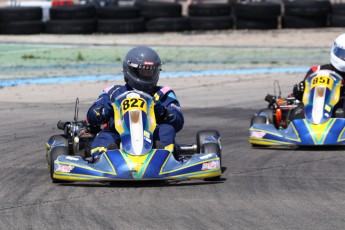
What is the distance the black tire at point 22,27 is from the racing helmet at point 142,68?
15.0 meters

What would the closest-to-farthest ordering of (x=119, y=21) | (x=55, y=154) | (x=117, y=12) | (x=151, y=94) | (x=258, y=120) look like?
(x=55, y=154)
(x=151, y=94)
(x=258, y=120)
(x=117, y=12)
(x=119, y=21)

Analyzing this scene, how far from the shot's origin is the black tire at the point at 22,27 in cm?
2378

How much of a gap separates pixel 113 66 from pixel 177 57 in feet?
5.89

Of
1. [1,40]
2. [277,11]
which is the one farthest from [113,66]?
[277,11]

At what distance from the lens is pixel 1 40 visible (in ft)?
76.6

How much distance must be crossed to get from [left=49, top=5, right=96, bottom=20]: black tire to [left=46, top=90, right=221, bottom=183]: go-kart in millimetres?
15200

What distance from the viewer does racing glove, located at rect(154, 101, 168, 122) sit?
8.92m

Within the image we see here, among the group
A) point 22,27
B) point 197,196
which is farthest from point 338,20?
point 197,196

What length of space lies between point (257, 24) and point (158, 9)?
251 centimetres

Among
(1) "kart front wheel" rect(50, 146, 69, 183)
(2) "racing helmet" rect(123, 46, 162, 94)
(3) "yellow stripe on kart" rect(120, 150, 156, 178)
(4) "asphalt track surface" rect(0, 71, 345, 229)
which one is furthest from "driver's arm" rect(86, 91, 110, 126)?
(3) "yellow stripe on kart" rect(120, 150, 156, 178)

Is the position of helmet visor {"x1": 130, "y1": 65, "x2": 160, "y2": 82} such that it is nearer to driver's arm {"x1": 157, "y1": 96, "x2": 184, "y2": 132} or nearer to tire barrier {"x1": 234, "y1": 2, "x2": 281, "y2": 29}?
driver's arm {"x1": 157, "y1": 96, "x2": 184, "y2": 132}

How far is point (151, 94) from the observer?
9.34m

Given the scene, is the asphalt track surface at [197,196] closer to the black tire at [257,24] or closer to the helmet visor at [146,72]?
the helmet visor at [146,72]

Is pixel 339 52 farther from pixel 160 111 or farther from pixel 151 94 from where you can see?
pixel 160 111
